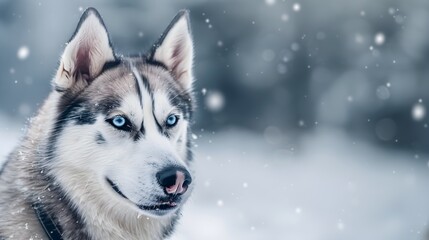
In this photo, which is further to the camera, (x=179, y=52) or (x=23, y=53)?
(x=23, y=53)

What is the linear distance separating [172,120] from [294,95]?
21.8 feet

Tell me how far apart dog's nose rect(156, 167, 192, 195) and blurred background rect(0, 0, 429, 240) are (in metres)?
5.30

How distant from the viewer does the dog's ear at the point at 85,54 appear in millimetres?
2555

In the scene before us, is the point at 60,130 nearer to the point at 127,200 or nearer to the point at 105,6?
the point at 127,200

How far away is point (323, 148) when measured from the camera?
9633mm

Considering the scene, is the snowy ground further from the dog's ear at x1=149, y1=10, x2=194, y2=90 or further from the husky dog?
the husky dog

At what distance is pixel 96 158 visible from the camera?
2502 mm

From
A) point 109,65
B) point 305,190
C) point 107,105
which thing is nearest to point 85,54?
point 109,65

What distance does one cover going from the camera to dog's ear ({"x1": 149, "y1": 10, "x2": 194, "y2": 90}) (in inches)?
112

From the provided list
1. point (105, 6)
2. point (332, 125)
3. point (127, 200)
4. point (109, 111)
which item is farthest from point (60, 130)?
point (332, 125)

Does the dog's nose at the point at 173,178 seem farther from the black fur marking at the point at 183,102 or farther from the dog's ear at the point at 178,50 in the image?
the dog's ear at the point at 178,50

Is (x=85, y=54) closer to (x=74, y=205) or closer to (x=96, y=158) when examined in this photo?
(x=96, y=158)

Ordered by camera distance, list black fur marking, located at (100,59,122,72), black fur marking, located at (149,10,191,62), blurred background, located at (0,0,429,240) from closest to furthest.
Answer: black fur marking, located at (100,59,122,72)
black fur marking, located at (149,10,191,62)
blurred background, located at (0,0,429,240)

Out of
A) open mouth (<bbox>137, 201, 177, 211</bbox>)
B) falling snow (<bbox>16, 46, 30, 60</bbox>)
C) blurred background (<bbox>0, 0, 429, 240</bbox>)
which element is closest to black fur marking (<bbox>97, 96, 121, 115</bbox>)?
open mouth (<bbox>137, 201, 177, 211</bbox>)
